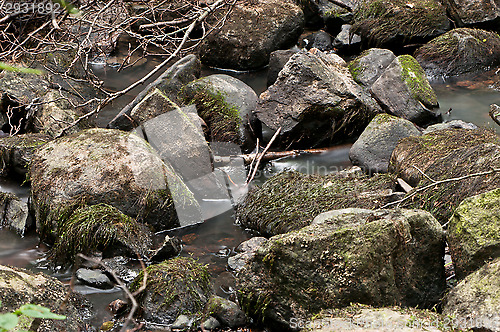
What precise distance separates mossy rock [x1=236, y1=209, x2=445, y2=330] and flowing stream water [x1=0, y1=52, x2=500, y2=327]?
0.81m

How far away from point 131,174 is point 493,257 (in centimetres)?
343

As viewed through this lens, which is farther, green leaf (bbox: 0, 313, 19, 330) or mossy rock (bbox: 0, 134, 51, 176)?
mossy rock (bbox: 0, 134, 51, 176)

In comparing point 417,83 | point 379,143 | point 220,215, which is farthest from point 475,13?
point 220,215

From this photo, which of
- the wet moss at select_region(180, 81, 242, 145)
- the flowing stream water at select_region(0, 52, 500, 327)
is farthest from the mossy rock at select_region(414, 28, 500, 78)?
the wet moss at select_region(180, 81, 242, 145)

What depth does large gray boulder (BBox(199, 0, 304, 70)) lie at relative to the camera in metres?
9.85

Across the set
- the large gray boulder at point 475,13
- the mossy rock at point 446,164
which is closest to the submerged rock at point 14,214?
the mossy rock at point 446,164

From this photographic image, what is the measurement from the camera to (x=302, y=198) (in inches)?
221

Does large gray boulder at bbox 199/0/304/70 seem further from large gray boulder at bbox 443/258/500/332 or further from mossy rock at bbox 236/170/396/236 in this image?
large gray boulder at bbox 443/258/500/332

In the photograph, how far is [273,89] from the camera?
288 inches

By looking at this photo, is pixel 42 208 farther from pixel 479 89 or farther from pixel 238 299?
pixel 479 89

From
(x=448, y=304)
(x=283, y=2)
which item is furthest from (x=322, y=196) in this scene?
(x=283, y=2)

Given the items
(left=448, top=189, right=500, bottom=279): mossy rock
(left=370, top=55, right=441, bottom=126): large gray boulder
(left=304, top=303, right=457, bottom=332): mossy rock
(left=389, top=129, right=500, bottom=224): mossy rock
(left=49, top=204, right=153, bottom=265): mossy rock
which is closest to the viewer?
(left=304, top=303, right=457, bottom=332): mossy rock

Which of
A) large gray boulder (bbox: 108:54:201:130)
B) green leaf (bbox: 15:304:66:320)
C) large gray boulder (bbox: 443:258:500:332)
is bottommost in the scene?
large gray boulder (bbox: 443:258:500:332)
